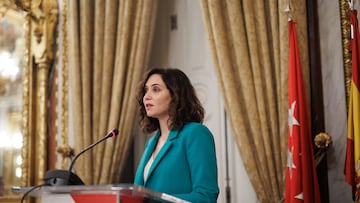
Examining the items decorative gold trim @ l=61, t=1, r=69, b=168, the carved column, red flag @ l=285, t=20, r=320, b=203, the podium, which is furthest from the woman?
the carved column

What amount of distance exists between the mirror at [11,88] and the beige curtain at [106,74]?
2.14ft

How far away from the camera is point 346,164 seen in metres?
3.02

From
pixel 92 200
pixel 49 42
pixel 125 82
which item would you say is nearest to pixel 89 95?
pixel 125 82

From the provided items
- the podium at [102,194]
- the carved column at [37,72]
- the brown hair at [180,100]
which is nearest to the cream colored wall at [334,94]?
the brown hair at [180,100]

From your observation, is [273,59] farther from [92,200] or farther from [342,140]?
[92,200]

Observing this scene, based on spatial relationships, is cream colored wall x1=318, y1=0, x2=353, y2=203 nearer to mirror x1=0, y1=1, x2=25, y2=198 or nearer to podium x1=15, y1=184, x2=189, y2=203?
podium x1=15, y1=184, x2=189, y2=203

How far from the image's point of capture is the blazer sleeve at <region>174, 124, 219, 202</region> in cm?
220

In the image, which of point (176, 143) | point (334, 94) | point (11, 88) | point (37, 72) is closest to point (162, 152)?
point (176, 143)

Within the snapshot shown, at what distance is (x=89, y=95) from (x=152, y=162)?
174cm

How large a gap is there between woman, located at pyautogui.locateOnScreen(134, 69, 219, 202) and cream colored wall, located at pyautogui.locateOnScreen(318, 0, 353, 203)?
1102mm

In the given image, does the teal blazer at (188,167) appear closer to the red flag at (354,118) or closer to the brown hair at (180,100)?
the brown hair at (180,100)

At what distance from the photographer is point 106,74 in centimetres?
400

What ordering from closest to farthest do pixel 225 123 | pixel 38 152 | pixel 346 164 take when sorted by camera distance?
pixel 346 164, pixel 225 123, pixel 38 152

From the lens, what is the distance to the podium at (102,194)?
→ 5.81ft
